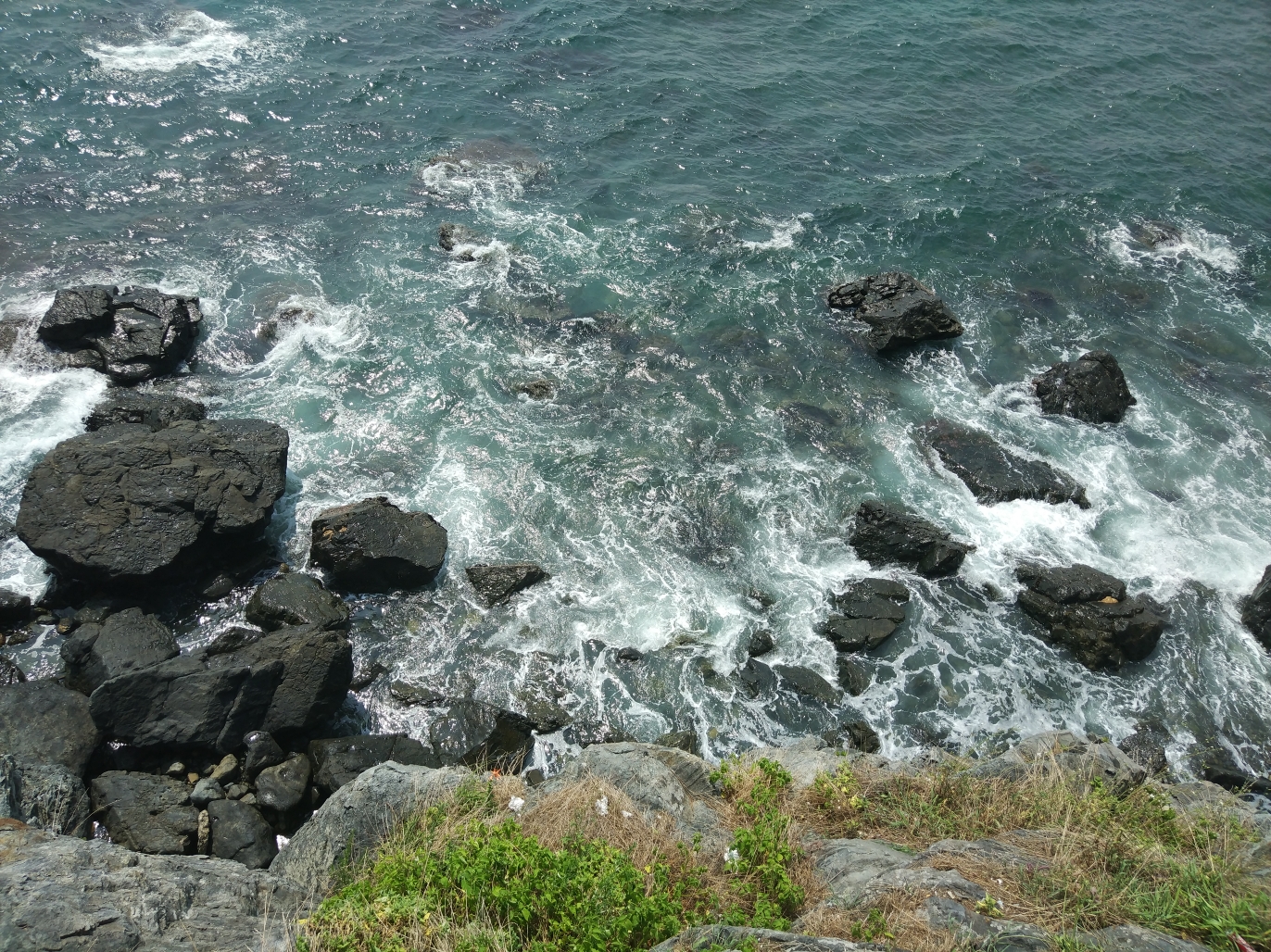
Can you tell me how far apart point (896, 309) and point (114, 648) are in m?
22.3

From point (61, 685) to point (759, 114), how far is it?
1260 inches

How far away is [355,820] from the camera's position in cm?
1127

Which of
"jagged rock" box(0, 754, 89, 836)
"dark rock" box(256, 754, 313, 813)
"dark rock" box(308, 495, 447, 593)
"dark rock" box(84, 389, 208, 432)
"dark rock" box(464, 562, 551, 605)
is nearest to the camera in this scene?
"jagged rock" box(0, 754, 89, 836)

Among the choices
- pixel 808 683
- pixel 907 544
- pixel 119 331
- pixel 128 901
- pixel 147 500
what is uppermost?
pixel 119 331

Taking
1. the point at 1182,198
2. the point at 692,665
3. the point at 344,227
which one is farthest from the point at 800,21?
the point at 692,665

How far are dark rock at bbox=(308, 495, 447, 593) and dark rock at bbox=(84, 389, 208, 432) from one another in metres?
5.21

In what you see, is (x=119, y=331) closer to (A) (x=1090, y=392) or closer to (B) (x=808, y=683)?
(B) (x=808, y=683)

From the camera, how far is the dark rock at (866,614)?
18500 mm

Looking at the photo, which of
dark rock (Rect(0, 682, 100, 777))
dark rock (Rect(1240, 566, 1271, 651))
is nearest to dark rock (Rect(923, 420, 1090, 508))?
dark rock (Rect(1240, 566, 1271, 651))

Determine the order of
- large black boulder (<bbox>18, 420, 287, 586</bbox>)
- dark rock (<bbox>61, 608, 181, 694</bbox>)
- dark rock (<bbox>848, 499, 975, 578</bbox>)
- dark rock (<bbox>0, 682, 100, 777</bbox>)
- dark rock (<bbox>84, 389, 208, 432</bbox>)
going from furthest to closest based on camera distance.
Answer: dark rock (<bbox>84, 389, 208, 432</bbox>)
dark rock (<bbox>848, 499, 975, 578</bbox>)
large black boulder (<bbox>18, 420, 287, 586</bbox>)
dark rock (<bbox>61, 608, 181, 694</bbox>)
dark rock (<bbox>0, 682, 100, 777</bbox>)

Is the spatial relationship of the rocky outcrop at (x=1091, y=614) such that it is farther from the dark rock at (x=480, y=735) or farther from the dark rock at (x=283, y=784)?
the dark rock at (x=283, y=784)

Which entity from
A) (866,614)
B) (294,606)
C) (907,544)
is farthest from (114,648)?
(907,544)

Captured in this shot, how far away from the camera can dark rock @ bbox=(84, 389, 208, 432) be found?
21.0 meters

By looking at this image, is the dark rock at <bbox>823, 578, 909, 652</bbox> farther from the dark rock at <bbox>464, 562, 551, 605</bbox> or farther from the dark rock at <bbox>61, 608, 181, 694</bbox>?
the dark rock at <bbox>61, 608, 181, 694</bbox>
